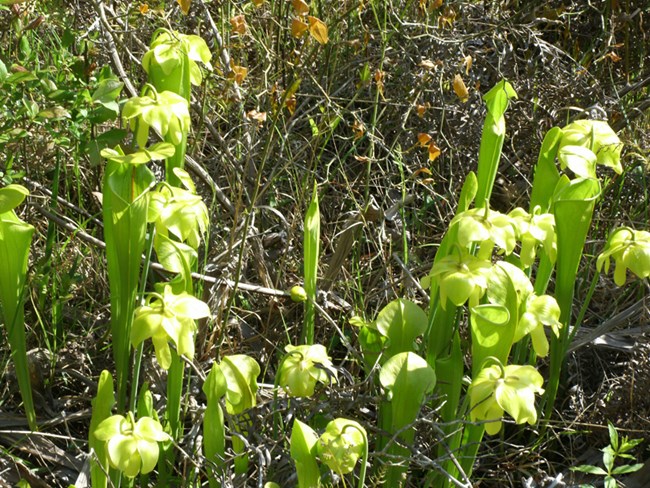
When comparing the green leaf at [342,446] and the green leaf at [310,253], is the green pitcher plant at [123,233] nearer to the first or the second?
the green leaf at [310,253]

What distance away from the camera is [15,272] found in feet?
5.32

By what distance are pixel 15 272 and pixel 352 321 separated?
685 mm

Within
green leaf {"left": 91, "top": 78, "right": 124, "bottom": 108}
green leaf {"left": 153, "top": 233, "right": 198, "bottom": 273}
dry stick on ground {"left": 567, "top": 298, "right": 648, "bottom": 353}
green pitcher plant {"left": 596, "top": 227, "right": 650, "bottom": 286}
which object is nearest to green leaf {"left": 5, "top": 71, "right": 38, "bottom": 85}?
green leaf {"left": 91, "top": 78, "right": 124, "bottom": 108}

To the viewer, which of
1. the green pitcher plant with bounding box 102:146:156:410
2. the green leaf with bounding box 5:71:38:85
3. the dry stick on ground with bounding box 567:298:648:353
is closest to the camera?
the green pitcher plant with bounding box 102:146:156:410

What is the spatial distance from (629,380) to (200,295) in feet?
3.31

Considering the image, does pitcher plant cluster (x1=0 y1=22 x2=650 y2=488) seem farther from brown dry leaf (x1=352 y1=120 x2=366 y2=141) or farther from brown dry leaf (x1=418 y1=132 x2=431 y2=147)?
brown dry leaf (x1=352 y1=120 x2=366 y2=141)

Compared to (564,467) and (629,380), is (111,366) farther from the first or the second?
(629,380)

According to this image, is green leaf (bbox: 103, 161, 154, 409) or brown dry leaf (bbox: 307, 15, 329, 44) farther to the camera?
brown dry leaf (bbox: 307, 15, 329, 44)

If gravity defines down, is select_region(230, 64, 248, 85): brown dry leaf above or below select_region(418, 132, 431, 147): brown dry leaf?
above

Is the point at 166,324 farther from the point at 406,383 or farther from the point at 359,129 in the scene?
the point at 359,129

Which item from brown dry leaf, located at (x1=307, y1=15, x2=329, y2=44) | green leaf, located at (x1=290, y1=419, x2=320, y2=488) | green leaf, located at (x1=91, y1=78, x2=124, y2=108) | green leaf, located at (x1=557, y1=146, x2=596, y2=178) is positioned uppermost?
brown dry leaf, located at (x1=307, y1=15, x2=329, y2=44)

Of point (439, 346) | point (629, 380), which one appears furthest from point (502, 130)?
point (629, 380)

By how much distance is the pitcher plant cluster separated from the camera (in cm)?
131

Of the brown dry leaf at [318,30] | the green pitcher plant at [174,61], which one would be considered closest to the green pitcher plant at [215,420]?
the green pitcher plant at [174,61]
